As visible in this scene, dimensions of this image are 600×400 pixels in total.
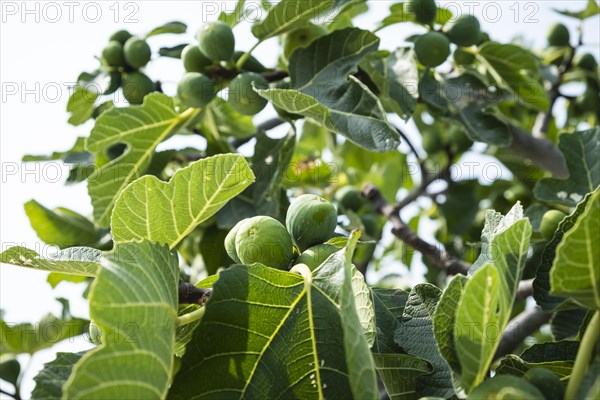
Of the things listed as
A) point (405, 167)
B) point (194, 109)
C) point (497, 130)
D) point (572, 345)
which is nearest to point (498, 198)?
point (405, 167)

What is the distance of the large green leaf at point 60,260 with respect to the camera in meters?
1.25

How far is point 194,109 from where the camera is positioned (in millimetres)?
2430

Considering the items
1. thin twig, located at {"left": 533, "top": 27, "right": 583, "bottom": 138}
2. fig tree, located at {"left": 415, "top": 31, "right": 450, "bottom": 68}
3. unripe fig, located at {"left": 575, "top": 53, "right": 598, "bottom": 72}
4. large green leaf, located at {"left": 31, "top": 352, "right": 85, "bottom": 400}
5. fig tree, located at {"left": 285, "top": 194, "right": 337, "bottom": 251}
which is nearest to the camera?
large green leaf, located at {"left": 31, "top": 352, "right": 85, "bottom": 400}

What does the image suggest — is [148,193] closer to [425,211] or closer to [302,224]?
[302,224]

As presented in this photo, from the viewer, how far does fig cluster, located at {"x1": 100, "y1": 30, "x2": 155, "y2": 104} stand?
249cm

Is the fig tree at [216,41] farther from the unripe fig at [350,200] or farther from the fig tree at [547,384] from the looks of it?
the fig tree at [547,384]

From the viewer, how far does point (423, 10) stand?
2.57 m

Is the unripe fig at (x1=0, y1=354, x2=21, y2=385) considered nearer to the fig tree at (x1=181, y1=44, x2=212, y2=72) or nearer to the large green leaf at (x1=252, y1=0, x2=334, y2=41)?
the fig tree at (x1=181, y1=44, x2=212, y2=72)

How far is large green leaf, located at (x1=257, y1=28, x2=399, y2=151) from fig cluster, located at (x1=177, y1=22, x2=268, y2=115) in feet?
0.47

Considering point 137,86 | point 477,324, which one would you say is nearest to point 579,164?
point 477,324

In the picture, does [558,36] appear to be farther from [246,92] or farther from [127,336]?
[127,336]

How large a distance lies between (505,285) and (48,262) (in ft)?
2.66

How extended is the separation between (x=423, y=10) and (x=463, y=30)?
167mm

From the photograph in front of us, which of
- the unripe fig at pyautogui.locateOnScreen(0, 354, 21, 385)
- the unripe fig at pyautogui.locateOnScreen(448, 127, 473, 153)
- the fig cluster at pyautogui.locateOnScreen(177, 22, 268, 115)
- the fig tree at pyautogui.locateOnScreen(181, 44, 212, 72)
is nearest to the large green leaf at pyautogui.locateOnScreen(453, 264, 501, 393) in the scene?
the fig cluster at pyautogui.locateOnScreen(177, 22, 268, 115)
